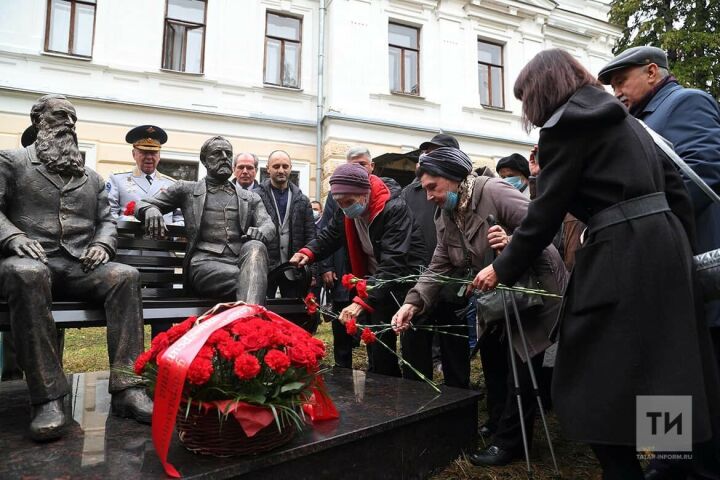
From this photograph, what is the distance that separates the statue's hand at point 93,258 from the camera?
8.60 feet

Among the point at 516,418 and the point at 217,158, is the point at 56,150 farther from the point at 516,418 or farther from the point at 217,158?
the point at 516,418

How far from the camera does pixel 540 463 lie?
2715 millimetres

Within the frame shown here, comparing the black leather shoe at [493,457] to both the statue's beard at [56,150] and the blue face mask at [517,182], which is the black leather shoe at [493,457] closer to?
the blue face mask at [517,182]

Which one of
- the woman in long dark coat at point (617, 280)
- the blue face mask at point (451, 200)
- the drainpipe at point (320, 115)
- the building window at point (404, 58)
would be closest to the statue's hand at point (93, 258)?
the blue face mask at point (451, 200)

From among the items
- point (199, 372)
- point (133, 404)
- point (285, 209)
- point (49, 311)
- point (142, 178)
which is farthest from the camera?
point (142, 178)

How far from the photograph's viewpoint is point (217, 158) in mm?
3545

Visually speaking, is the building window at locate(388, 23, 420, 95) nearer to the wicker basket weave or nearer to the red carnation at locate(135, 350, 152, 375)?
the red carnation at locate(135, 350, 152, 375)

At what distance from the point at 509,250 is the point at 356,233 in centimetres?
181

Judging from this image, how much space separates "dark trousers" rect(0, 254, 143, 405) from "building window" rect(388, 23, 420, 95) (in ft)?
39.2

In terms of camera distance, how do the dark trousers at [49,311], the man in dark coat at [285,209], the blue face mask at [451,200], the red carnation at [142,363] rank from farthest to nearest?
the man in dark coat at [285,209] → the blue face mask at [451,200] → the dark trousers at [49,311] → the red carnation at [142,363]

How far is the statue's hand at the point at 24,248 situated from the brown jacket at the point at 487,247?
6.21ft

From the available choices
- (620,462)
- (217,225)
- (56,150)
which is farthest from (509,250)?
(56,150)

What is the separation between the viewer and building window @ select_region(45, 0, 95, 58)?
11.1 m

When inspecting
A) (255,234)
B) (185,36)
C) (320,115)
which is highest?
(185,36)
